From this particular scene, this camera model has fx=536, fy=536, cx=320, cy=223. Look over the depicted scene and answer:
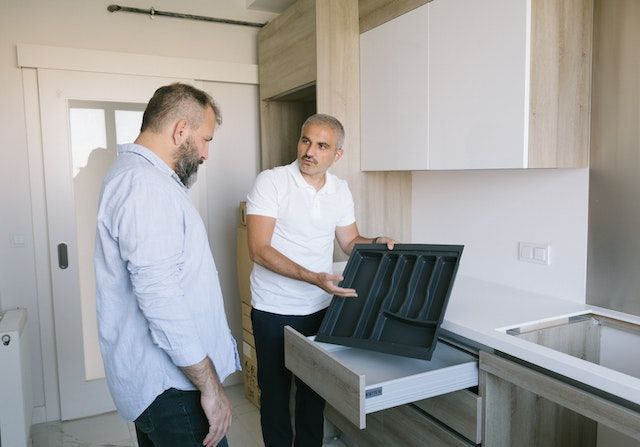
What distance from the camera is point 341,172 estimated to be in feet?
8.77

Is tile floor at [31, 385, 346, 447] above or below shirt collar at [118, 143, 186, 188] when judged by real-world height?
below

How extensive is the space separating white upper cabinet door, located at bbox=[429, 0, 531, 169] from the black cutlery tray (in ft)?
1.36

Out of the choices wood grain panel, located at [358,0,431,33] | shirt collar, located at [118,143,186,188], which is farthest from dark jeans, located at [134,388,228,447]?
wood grain panel, located at [358,0,431,33]

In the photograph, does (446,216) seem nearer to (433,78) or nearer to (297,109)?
(433,78)

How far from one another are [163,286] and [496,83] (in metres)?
1.35

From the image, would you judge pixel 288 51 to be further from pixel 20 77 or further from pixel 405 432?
pixel 405 432

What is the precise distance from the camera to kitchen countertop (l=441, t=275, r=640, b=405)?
129 centimetres

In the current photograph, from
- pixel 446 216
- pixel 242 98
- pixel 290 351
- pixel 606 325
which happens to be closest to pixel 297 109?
pixel 242 98

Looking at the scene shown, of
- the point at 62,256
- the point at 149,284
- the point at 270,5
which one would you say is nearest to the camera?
the point at 149,284

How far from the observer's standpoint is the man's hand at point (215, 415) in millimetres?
1333

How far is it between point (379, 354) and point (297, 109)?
202 cm

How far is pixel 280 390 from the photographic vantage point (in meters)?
2.16

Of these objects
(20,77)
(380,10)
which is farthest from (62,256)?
(380,10)

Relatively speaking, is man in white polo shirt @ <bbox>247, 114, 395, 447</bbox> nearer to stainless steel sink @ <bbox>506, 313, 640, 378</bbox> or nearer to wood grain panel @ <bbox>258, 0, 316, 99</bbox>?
stainless steel sink @ <bbox>506, 313, 640, 378</bbox>
